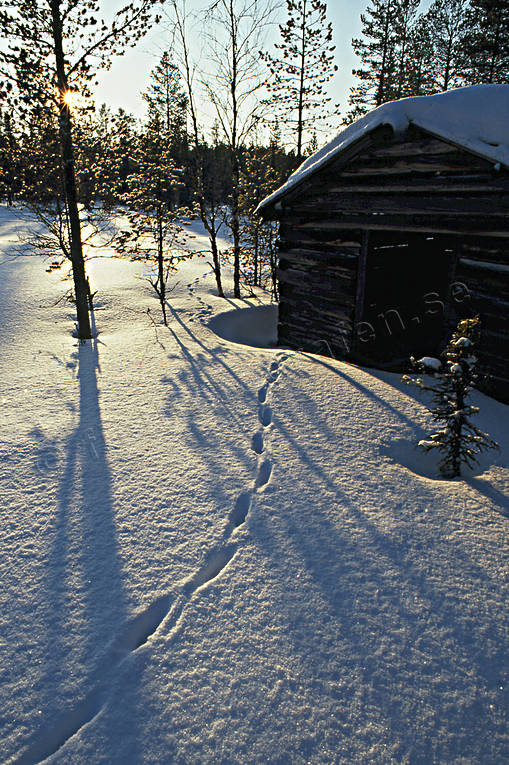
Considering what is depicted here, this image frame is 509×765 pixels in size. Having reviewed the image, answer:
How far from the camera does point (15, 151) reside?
32.7 ft

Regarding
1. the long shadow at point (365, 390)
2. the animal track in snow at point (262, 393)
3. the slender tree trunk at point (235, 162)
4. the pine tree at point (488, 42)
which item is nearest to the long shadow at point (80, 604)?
the animal track in snow at point (262, 393)

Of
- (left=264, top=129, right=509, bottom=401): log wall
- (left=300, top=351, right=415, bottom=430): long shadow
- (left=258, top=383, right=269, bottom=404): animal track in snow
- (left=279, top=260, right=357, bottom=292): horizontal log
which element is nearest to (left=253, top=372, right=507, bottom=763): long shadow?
(left=300, top=351, right=415, bottom=430): long shadow

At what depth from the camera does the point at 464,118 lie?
5.60 meters

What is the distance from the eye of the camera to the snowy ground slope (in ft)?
7.07

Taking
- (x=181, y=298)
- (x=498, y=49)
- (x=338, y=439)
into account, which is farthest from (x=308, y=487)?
(x=498, y=49)

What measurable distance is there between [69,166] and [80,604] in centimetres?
856

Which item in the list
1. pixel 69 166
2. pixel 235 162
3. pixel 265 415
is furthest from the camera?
pixel 235 162

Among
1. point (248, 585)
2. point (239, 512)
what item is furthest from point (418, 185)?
point (248, 585)

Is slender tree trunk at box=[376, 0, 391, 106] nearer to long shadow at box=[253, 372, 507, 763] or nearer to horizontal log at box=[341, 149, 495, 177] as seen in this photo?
horizontal log at box=[341, 149, 495, 177]

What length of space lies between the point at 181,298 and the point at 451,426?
12084 mm

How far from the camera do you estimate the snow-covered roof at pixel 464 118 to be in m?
5.27

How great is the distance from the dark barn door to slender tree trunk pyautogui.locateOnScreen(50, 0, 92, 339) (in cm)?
584

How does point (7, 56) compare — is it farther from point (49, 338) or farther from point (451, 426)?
point (451, 426)

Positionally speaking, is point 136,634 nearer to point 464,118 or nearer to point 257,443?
point 257,443
